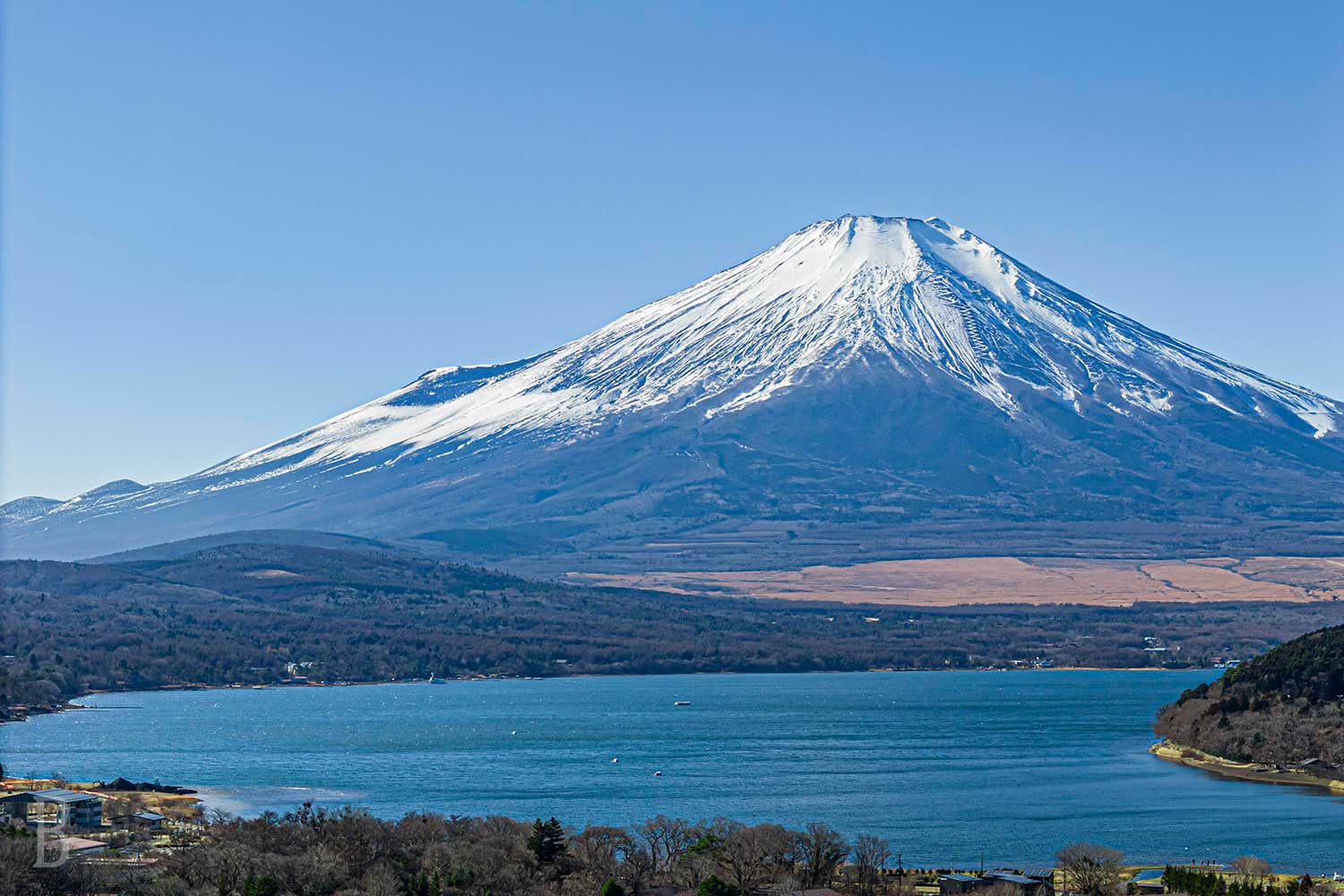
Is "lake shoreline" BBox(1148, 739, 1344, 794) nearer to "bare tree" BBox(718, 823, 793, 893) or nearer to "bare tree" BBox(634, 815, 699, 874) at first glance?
"bare tree" BBox(718, 823, 793, 893)

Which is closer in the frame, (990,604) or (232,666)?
(232,666)

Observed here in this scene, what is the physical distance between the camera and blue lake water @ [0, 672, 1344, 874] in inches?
2539

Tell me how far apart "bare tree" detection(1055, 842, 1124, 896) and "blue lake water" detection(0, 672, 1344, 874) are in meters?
5.55

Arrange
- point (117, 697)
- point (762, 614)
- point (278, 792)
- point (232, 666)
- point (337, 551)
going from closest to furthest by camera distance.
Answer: point (278, 792) < point (117, 697) < point (232, 666) < point (762, 614) < point (337, 551)

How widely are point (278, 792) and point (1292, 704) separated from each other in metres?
45.4

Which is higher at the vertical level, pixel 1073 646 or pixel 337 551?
pixel 337 551

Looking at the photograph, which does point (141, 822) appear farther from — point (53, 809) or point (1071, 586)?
point (1071, 586)

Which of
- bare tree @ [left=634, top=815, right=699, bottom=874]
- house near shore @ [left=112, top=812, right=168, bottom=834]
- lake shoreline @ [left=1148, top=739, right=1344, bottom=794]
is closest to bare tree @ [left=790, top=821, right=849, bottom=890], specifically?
bare tree @ [left=634, top=815, right=699, bottom=874]

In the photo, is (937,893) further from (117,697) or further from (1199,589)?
(1199,589)

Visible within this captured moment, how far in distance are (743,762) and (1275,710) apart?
80.0ft

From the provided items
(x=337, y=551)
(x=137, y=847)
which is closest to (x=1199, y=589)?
(x=337, y=551)

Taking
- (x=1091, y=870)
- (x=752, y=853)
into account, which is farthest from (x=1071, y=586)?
(x=752, y=853)

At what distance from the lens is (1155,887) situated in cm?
5075

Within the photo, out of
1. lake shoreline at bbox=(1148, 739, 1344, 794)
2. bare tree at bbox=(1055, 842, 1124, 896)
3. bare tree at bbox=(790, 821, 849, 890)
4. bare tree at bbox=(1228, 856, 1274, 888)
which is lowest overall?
lake shoreline at bbox=(1148, 739, 1344, 794)
